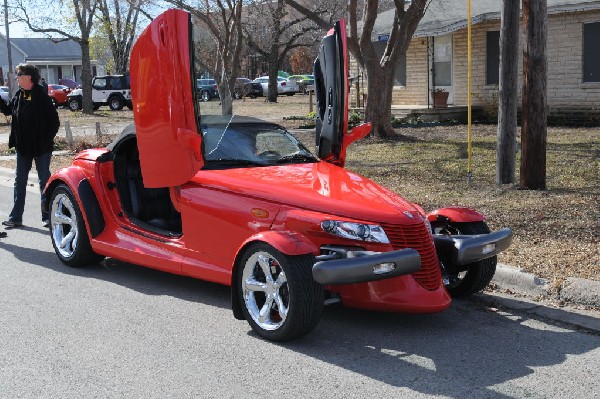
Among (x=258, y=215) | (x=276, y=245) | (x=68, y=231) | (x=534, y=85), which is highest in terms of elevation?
(x=534, y=85)

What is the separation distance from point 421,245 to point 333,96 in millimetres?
1737

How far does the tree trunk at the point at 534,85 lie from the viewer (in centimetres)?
980

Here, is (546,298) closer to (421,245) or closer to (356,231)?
(421,245)

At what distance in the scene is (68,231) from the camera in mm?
7816

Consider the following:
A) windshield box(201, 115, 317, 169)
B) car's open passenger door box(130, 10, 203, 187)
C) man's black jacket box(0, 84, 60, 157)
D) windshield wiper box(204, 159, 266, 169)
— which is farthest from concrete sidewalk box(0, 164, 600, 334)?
man's black jacket box(0, 84, 60, 157)

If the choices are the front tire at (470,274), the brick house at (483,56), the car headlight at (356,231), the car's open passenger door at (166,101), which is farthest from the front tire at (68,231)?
the brick house at (483,56)

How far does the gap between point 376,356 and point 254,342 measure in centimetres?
84

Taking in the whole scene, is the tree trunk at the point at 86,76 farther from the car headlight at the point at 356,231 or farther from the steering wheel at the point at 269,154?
the car headlight at the point at 356,231

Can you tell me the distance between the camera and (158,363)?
501 centimetres

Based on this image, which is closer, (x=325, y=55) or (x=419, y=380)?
(x=419, y=380)

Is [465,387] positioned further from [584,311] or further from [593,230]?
[593,230]

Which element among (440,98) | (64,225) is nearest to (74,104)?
(440,98)

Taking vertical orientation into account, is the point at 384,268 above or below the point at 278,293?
above

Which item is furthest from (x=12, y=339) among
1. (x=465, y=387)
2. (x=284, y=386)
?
(x=465, y=387)
